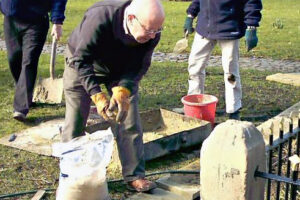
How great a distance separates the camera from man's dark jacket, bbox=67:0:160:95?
4211 mm

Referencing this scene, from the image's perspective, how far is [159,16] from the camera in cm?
396

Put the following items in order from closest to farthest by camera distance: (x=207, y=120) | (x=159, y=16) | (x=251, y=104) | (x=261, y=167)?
(x=261, y=167), (x=159, y=16), (x=207, y=120), (x=251, y=104)

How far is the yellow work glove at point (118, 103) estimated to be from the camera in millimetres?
4266

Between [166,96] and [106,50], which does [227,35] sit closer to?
[166,96]

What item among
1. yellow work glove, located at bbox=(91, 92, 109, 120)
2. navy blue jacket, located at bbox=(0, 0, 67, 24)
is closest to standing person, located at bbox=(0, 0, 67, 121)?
navy blue jacket, located at bbox=(0, 0, 67, 24)

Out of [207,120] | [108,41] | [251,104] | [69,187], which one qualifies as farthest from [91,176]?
[251,104]

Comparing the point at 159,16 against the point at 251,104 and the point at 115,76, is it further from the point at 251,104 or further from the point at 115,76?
the point at 251,104

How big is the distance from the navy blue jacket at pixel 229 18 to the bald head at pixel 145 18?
2311 millimetres

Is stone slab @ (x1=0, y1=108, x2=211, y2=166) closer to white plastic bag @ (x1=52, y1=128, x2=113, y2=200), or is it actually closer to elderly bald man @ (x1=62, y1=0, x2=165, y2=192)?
elderly bald man @ (x1=62, y1=0, x2=165, y2=192)

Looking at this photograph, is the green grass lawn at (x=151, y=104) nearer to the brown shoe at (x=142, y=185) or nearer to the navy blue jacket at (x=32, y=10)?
the brown shoe at (x=142, y=185)

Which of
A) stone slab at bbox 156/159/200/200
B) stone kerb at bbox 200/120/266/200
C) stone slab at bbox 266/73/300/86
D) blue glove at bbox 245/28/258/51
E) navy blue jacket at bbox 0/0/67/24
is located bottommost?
stone slab at bbox 156/159/200/200

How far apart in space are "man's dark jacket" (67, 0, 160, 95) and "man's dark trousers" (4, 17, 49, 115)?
201cm

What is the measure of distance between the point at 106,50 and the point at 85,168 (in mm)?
844

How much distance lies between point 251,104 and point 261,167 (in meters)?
3.93
